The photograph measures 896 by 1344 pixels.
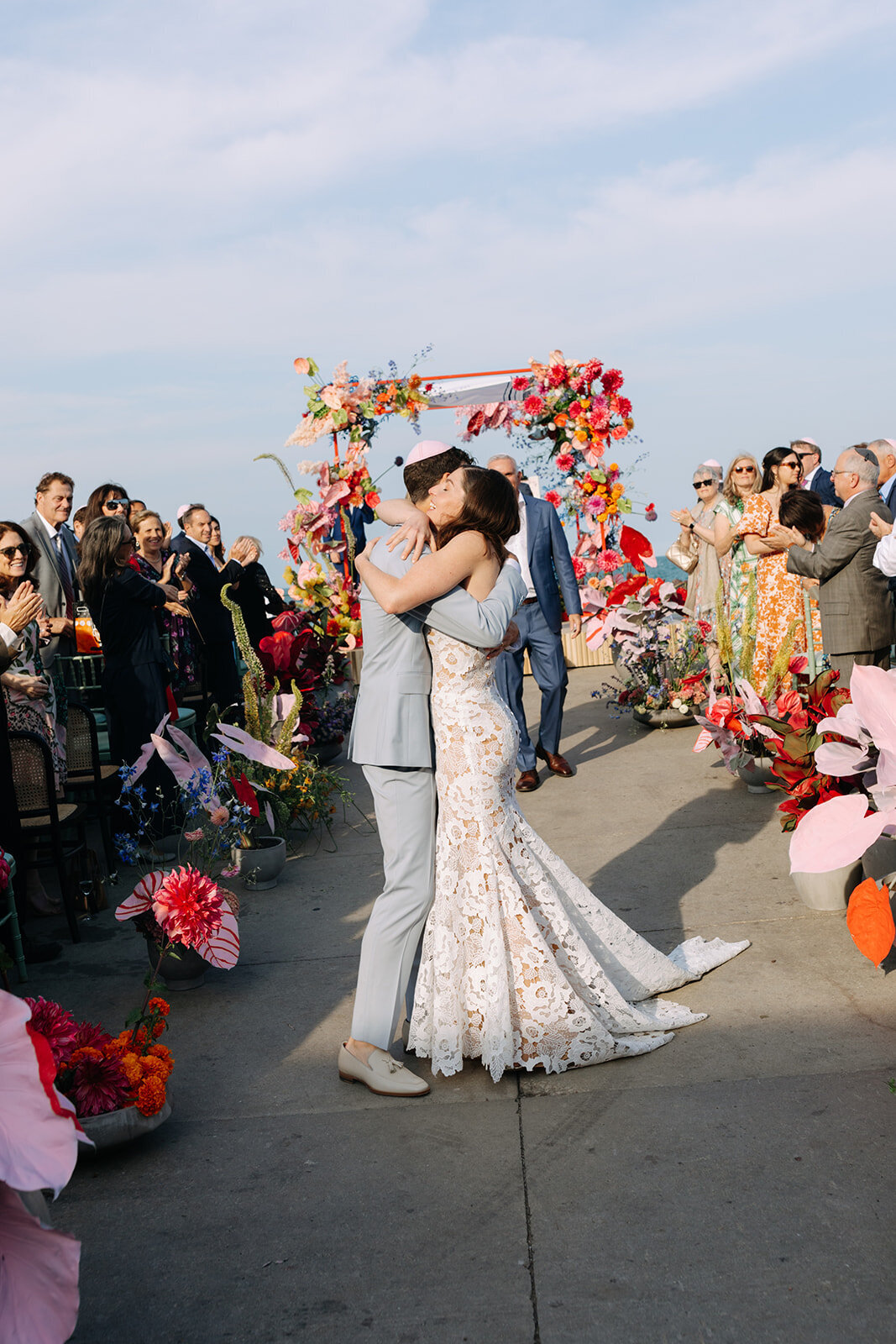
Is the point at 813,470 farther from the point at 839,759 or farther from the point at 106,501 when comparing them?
the point at 839,759

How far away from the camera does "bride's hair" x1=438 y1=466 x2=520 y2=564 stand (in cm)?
300

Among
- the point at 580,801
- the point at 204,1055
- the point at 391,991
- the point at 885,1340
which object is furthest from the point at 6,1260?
the point at 580,801

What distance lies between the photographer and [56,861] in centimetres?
443

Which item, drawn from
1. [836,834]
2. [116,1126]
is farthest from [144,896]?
[836,834]

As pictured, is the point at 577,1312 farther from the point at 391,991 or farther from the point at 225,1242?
the point at 391,991

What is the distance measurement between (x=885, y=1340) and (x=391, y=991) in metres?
1.51

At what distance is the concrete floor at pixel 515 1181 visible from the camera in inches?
82.1

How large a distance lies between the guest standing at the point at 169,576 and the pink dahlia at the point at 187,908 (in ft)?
11.7

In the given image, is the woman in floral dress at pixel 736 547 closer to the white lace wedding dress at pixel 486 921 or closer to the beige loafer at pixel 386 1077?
the white lace wedding dress at pixel 486 921

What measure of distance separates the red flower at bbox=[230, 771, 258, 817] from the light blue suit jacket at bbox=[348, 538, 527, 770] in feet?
5.92

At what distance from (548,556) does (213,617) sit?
279cm

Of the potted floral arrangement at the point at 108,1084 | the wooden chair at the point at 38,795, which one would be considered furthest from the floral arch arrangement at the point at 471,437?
the potted floral arrangement at the point at 108,1084

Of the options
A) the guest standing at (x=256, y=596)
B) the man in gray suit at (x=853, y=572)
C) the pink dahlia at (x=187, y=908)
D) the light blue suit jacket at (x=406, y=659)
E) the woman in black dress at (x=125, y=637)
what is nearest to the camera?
the light blue suit jacket at (x=406, y=659)

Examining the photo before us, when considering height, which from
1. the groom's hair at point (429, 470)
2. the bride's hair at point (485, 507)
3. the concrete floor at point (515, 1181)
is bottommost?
the concrete floor at point (515, 1181)
